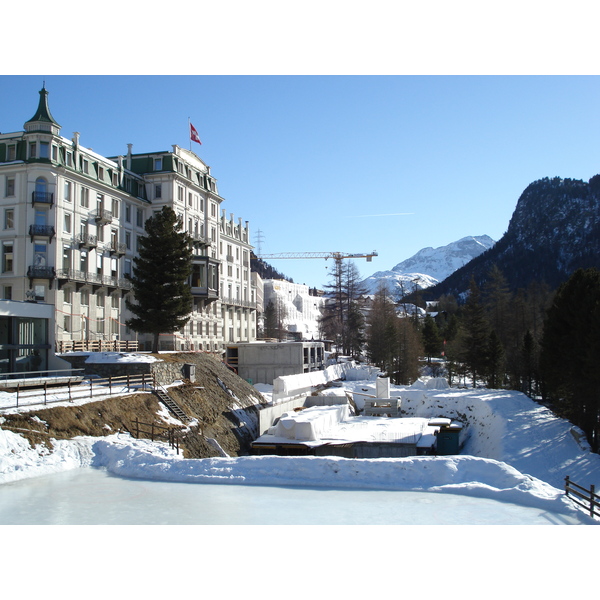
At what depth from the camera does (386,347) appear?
65.8 meters

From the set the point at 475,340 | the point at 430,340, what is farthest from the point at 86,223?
the point at 430,340

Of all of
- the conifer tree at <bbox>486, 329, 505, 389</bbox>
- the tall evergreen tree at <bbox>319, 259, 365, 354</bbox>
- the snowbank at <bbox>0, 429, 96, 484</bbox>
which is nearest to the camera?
the snowbank at <bbox>0, 429, 96, 484</bbox>

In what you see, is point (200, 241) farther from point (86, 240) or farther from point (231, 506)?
point (231, 506)

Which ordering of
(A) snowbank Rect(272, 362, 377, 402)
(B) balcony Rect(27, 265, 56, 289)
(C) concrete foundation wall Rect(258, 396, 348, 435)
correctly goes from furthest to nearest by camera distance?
(A) snowbank Rect(272, 362, 377, 402), (B) balcony Rect(27, 265, 56, 289), (C) concrete foundation wall Rect(258, 396, 348, 435)

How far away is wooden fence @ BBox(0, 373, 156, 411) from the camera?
2206 centimetres

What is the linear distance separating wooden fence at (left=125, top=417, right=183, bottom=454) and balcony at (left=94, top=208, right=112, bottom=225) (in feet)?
73.1

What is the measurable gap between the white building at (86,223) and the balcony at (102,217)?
A: 0.26 feet

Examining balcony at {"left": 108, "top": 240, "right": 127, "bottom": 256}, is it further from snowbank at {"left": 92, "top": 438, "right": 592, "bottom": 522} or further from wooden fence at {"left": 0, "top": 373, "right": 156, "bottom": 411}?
snowbank at {"left": 92, "top": 438, "right": 592, "bottom": 522}

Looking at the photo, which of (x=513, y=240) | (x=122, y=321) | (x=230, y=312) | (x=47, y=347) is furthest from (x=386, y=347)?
(x=513, y=240)

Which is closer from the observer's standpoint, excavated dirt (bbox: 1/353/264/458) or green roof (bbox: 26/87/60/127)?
excavated dirt (bbox: 1/353/264/458)

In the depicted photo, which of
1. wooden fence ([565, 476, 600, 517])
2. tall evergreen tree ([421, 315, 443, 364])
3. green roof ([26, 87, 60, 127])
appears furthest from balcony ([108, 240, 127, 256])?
tall evergreen tree ([421, 315, 443, 364])

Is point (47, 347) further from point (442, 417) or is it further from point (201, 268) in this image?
point (442, 417)

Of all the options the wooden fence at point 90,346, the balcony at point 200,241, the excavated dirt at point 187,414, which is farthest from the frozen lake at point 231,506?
the balcony at point 200,241

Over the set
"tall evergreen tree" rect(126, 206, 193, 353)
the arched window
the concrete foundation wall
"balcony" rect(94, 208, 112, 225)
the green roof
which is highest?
the green roof
